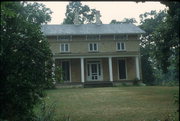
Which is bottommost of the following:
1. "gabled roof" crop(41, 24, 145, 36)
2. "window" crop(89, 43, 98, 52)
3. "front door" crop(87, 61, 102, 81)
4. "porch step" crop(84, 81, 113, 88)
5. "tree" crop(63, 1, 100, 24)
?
"porch step" crop(84, 81, 113, 88)

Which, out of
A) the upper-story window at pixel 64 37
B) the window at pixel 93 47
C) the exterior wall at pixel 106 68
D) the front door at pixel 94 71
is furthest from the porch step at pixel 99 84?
the upper-story window at pixel 64 37

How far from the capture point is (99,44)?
36312 millimetres

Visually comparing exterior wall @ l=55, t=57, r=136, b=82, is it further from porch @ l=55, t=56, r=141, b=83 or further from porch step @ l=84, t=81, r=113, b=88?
porch step @ l=84, t=81, r=113, b=88

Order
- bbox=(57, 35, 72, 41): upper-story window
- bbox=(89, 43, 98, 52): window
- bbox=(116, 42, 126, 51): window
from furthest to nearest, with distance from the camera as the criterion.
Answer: bbox=(116, 42, 126, 51): window → bbox=(89, 43, 98, 52): window → bbox=(57, 35, 72, 41): upper-story window

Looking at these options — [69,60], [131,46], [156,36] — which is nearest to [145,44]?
[131,46]

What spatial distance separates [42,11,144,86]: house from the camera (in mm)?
35719

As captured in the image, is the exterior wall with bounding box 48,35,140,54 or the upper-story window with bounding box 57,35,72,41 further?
the upper-story window with bounding box 57,35,72,41

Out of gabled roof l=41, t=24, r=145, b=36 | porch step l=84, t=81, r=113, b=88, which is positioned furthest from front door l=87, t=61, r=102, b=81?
gabled roof l=41, t=24, r=145, b=36

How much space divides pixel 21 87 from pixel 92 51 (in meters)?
27.9

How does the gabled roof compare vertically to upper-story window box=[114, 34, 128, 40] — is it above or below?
above

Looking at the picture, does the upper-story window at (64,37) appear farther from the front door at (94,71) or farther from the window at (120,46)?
the window at (120,46)

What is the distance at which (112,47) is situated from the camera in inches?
1439

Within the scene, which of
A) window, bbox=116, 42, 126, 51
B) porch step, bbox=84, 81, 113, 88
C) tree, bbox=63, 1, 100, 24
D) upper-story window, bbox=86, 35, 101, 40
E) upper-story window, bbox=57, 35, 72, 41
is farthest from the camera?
tree, bbox=63, 1, 100, 24

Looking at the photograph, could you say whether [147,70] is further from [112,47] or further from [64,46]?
[64,46]
